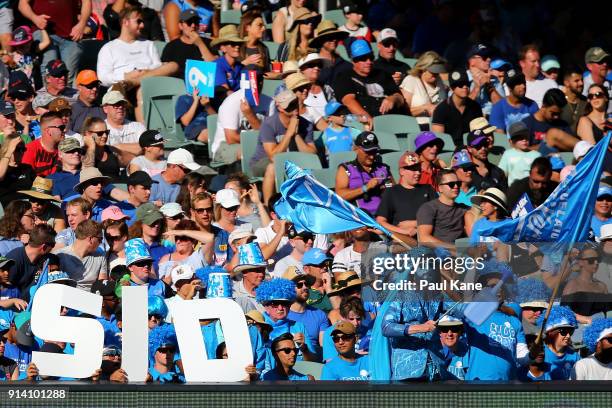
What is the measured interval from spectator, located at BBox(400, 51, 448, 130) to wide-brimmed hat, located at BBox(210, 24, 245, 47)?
5.91ft

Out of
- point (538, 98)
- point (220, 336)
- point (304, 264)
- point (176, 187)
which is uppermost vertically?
point (538, 98)

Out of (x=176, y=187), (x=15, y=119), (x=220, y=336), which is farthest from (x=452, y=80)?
(x=220, y=336)

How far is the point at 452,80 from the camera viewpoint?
51.8 ft

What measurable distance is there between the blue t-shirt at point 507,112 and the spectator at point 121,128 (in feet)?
11.8

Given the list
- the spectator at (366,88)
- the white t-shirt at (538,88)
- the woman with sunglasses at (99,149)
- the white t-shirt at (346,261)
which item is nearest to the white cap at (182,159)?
the woman with sunglasses at (99,149)

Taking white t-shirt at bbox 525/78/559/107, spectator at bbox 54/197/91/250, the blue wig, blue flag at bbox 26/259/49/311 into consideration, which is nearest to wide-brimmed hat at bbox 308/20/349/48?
white t-shirt at bbox 525/78/559/107

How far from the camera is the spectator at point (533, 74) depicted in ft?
54.7

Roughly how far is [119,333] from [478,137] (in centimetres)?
497

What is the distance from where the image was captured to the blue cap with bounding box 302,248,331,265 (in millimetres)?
12984

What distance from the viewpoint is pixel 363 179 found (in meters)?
14.1

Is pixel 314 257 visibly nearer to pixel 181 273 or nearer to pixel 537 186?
pixel 181 273

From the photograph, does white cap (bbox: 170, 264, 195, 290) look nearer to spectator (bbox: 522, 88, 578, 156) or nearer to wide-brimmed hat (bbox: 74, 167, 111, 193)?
wide-brimmed hat (bbox: 74, 167, 111, 193)

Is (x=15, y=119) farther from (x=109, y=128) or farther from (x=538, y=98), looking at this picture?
(x=538, y=98)

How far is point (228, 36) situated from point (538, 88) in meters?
3.39
